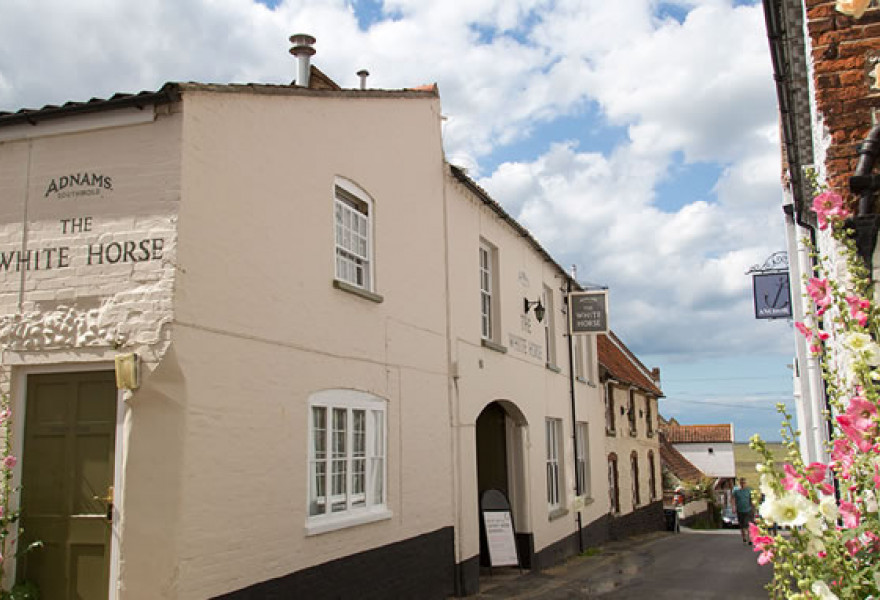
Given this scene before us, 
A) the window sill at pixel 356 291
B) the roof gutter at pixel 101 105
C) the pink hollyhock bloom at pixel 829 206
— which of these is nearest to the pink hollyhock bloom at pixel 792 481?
the pink hollyhock bloom at pixel 829 206

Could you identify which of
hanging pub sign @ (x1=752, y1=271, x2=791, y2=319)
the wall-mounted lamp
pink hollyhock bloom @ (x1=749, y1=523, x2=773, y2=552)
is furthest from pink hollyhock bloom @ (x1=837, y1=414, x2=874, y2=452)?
hanging pub sign @ (x1=752, y1=271, x2=791, y2=319)

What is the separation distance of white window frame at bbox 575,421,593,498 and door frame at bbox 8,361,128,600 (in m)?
14.4

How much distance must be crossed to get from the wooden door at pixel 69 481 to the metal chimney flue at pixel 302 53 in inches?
202

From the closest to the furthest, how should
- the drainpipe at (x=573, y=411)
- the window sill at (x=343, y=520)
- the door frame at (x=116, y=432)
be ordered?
the door frame at (x=116, y=432), the window sill at (x=343, y=520), the drainpipe at (x=573, y=411)

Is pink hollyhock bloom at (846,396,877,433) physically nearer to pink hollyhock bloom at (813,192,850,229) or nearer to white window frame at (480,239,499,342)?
pink hollyhock bloom at (813,192,850,229)

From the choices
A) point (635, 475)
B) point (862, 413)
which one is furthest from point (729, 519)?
point (862, 413)

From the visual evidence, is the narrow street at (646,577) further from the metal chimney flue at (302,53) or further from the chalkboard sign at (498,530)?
the metal chimney flue at (302,53)

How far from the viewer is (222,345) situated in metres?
7.59

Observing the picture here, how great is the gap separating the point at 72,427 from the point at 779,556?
6.12 metres

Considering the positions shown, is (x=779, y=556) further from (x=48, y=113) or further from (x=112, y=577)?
(x=48, y=113)

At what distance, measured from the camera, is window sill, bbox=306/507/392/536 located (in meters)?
8.76

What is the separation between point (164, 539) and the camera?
6734mm

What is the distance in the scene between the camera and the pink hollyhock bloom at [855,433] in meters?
3.11

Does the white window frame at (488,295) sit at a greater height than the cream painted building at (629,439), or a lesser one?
greater
